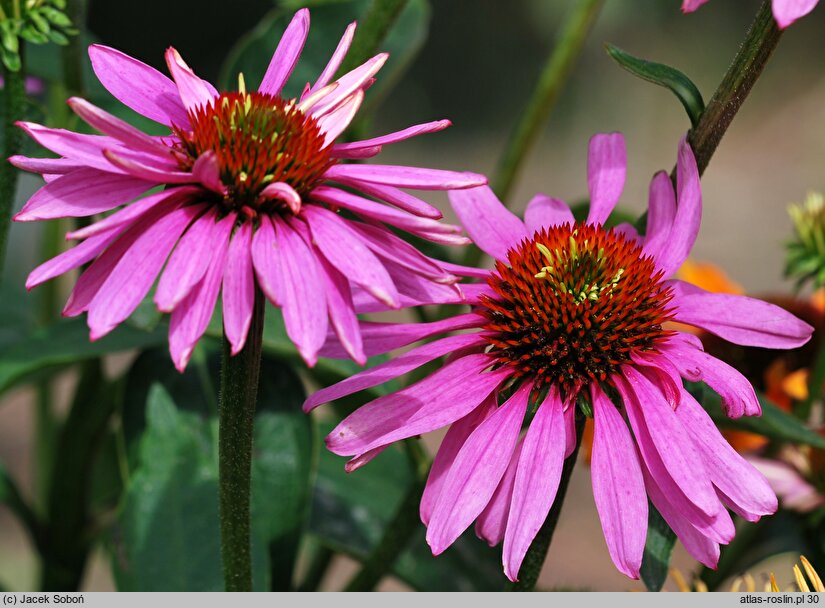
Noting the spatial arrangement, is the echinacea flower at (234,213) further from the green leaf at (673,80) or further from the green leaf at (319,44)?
the green leaf at (319,44)

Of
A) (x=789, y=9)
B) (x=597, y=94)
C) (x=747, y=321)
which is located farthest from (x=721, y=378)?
(x=597, y=94)

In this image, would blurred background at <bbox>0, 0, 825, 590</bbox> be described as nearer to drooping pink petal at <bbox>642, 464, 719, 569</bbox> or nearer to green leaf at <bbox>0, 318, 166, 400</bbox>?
green leaf at <bbox>0, 318, 166, 400</bbox>

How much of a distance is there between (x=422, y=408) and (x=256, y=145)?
12 cm

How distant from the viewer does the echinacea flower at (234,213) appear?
331mm

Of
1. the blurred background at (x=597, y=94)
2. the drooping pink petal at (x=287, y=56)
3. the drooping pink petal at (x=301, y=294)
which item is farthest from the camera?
the blurred background at (x=597, y=94)

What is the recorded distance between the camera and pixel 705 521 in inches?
14.4

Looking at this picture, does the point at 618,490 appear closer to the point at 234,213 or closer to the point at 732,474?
the point at 732,474

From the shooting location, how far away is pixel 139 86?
413 mm

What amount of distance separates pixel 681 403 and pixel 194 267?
0.19 metres

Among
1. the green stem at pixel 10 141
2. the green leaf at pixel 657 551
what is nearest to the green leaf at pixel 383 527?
the green leaf at pixel 657 551

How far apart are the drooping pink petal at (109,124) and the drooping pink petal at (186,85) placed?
0.15ft

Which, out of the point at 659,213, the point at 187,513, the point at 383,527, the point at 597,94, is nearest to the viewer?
the point at 659,213

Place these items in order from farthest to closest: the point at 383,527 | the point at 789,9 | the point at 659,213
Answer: the point at 383,527 → the point at 659,213 → the point at 789,9
